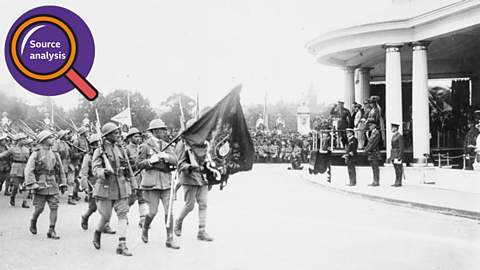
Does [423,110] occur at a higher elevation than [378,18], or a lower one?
lower

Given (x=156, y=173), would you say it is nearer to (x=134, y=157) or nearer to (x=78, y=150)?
(x=134, y=157)

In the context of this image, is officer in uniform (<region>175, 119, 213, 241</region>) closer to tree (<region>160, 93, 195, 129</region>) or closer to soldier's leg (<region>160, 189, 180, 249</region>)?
soldier's leg (<region>160, 189, 180, 249</region>)

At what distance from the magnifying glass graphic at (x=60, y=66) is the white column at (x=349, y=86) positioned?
1780 centimetres

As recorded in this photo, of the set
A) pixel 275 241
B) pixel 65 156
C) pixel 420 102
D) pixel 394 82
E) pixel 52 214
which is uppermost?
pixel 394 82

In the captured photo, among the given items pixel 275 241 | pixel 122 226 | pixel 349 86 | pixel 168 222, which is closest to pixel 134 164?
pixel 168 222

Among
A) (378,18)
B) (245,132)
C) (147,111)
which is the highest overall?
(378,18)

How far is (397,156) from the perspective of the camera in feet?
50.9

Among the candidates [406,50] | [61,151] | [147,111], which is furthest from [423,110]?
[147,111]

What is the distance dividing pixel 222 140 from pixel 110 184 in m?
1.90

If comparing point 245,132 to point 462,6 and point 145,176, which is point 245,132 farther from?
A: point 462,6

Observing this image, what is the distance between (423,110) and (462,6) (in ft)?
12.7

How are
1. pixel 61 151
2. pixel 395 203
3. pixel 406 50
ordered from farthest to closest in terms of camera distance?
pixel 406 50, pixel 61 151, pixel 395 203

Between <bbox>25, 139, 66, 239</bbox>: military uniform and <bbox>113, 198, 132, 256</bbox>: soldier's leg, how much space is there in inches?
68.1

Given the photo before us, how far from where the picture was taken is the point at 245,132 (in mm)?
8484
